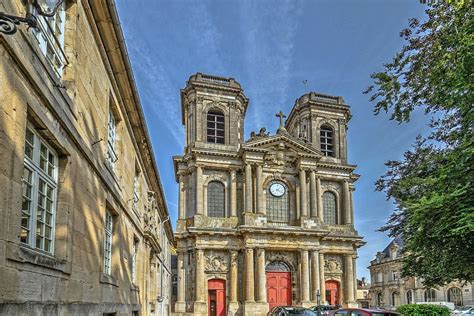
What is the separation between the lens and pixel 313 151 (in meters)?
38.2

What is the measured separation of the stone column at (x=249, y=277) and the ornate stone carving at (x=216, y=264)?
6.02 ft

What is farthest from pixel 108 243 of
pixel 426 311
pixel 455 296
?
pixel 455 296

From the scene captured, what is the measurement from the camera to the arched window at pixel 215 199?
36.4m

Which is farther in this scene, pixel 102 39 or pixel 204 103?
pixel 204 103

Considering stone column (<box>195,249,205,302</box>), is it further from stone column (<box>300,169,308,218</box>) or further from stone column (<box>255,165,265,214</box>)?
stone column (<box>300,169,308,218</box>)

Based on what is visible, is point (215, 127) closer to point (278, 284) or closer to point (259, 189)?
point (259, 189)

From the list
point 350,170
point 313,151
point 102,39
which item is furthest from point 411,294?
point 102,39

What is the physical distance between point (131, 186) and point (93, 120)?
5.21 meters

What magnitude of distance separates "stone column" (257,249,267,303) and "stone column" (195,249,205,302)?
406 cm

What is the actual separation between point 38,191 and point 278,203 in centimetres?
3295

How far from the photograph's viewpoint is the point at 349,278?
3747 cm

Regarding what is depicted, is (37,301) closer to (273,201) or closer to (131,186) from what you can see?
(131,186)

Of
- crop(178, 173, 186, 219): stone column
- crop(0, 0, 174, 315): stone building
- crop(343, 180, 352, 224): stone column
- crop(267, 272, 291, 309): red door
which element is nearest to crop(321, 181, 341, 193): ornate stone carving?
crop(343, 180, 352, 224): stone column

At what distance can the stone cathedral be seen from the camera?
113ft
